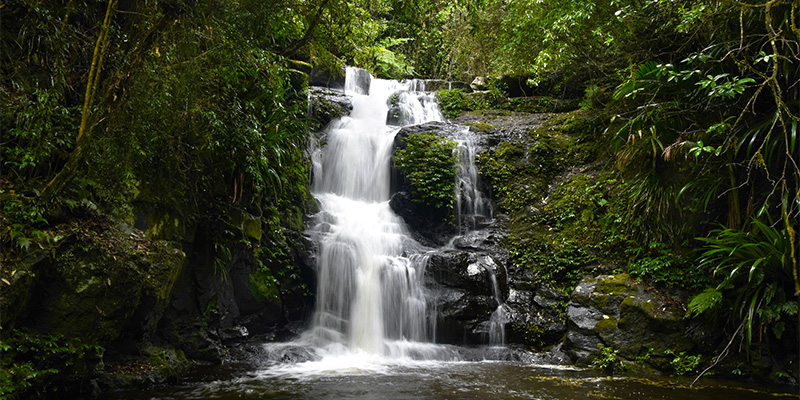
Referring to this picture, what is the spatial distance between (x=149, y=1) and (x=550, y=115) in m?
10.8

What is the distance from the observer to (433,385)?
5.09 metres

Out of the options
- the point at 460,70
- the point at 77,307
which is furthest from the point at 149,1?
the point at 460,70

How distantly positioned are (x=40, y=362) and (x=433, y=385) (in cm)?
365

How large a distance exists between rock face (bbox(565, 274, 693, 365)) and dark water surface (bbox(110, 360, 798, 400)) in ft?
1.92

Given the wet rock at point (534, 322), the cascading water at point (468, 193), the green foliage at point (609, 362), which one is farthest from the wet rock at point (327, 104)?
the green foliage at point (609, 362)

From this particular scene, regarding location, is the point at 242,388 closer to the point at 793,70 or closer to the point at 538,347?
the point at 538,347

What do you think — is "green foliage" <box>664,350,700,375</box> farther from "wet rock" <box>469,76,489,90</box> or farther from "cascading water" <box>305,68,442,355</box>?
"wet rock" <box>469,76,489,90</box>

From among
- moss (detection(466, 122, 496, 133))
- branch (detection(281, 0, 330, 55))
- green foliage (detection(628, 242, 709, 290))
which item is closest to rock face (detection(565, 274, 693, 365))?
green foliage (detection(628, 242, 709, 290))

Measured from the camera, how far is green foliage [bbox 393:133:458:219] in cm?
990

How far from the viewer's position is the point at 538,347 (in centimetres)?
734

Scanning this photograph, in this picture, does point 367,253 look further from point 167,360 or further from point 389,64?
point 389,64

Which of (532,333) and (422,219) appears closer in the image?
(532,333)

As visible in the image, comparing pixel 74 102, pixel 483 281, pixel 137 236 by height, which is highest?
pixel 74 102

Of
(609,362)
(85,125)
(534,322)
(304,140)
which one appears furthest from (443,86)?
(85,125)
